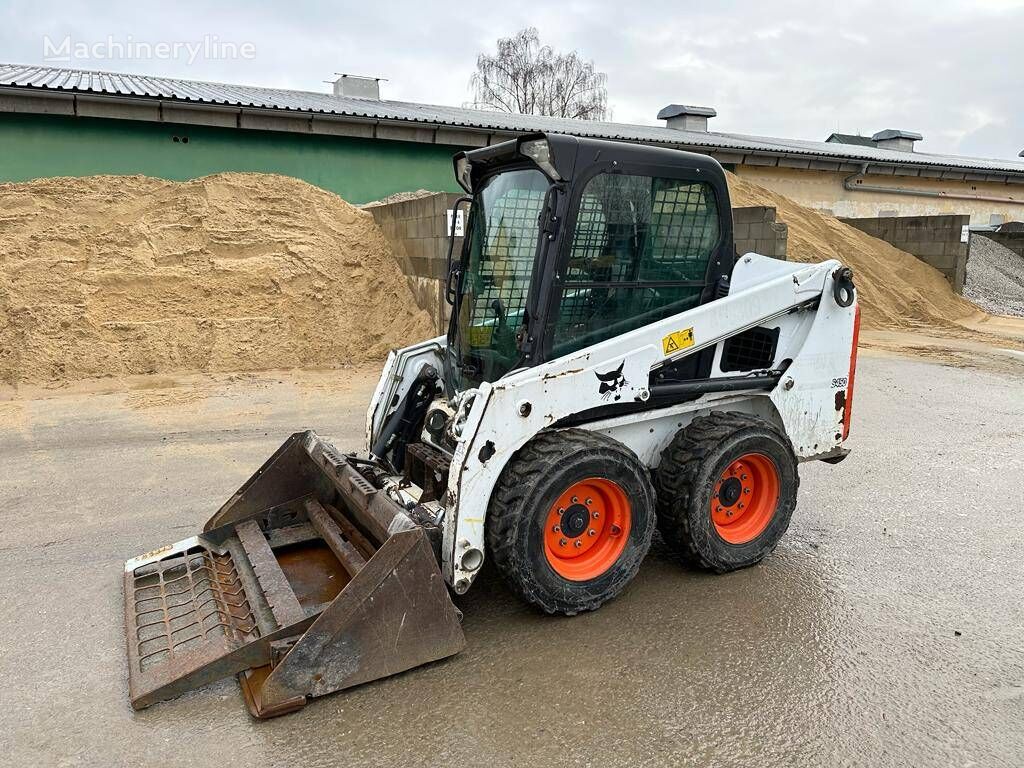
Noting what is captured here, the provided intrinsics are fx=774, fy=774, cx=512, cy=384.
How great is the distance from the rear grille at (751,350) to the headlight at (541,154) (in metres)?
A: 1.39

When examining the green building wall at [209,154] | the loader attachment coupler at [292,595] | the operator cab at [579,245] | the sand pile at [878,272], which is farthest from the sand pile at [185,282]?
the sand pile at [878,272]

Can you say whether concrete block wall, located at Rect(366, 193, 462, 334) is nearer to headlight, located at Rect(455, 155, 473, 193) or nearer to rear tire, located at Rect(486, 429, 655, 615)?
headlight, located at Rect(455, 155, 473, 193)

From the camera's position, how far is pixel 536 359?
3637mm

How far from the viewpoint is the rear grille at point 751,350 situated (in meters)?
4.17

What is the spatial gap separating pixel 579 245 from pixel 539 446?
0.98m

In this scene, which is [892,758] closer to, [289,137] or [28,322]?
[28,322]

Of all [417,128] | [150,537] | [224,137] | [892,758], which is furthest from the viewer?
[417,128]

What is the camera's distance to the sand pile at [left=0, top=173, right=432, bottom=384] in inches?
372

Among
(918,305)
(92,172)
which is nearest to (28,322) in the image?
(92,172)

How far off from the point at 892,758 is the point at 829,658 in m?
0.62

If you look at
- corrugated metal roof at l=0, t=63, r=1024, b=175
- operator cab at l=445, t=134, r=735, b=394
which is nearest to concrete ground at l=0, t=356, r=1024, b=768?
operator cab at l=445, t=134, r=735, b=394

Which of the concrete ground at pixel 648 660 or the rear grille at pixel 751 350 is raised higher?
the rear grille at pixel 751 350

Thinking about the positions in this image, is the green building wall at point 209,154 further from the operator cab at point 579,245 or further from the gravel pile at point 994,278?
the gravel pile at point 994,278

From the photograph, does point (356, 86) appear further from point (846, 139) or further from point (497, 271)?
point (846, 139)
